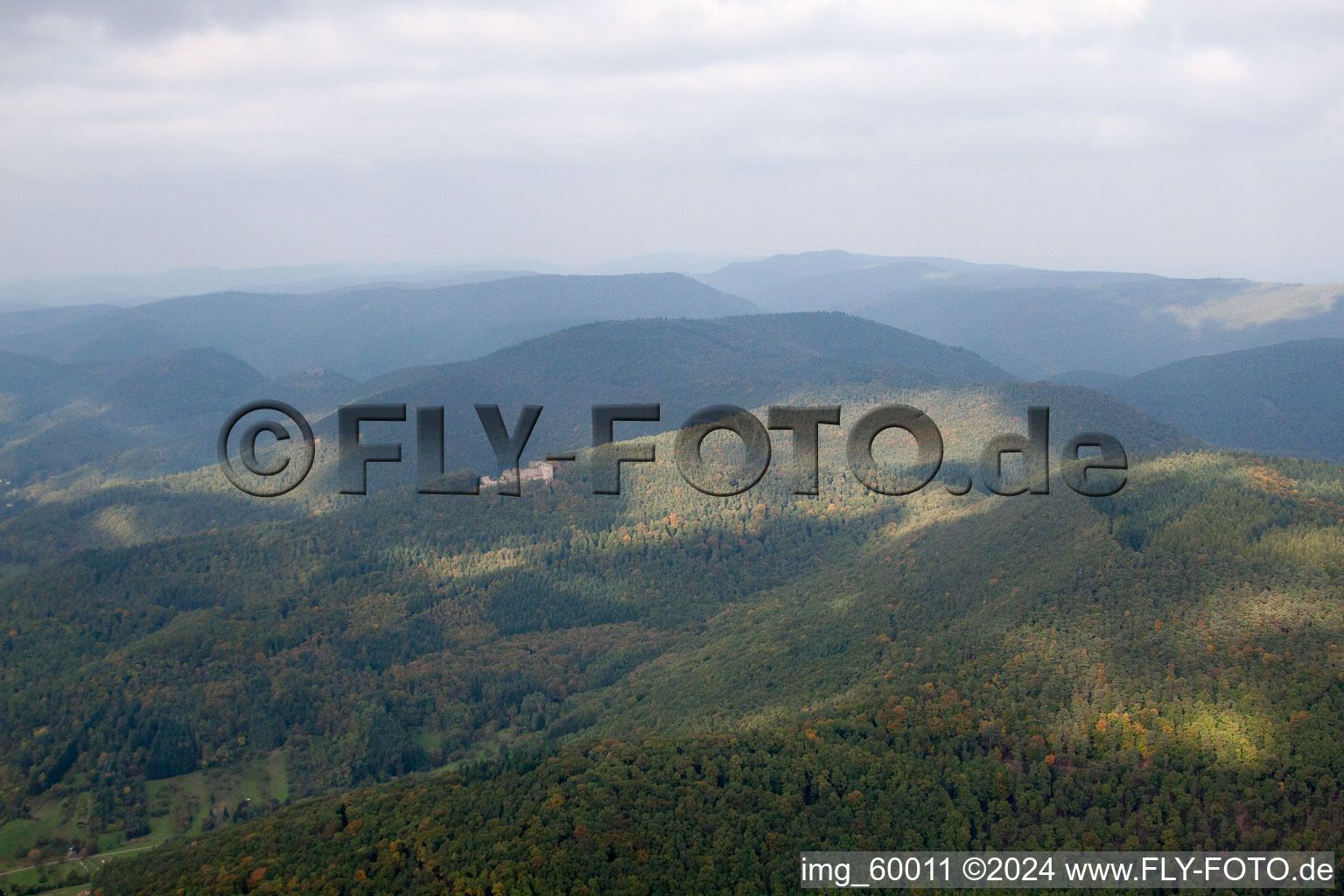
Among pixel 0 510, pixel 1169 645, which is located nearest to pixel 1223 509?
pixel 1169 645

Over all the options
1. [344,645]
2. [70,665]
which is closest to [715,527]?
[344,645]

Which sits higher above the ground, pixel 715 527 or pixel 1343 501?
pixel 1343 501

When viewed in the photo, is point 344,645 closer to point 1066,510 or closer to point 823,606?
point 823,606

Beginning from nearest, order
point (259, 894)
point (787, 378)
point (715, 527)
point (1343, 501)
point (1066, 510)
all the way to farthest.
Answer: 1. point (259, 894)
2. point (1343, 501)
3. point (1066, 510)
4. point (715, 527)
5. point (787, 378)

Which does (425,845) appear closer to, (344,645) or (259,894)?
(259,894)

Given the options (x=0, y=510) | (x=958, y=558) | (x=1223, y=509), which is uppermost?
(x=1223, y=509)

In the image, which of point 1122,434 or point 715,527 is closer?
point 715,527

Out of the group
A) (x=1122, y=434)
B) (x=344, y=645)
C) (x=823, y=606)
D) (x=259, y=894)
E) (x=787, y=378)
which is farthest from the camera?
(x=787, y=378)
